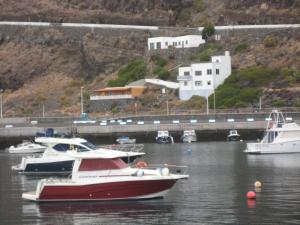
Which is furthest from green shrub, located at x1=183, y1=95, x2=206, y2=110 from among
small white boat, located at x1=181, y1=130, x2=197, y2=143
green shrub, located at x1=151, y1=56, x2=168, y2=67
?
small white boat, located at x1=181, y1=130, x2=197, y2=143

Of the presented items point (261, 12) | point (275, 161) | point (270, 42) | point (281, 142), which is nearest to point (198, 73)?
point (270, 42)

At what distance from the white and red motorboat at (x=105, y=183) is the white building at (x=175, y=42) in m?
88.4

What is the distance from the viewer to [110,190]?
5047 centimetres

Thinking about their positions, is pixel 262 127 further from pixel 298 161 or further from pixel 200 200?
pixel 200 200

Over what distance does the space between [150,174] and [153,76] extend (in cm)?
8395

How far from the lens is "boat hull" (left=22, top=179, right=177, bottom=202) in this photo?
50.3 m

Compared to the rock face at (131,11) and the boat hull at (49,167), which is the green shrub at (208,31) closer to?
A: the rock face at (131,11)

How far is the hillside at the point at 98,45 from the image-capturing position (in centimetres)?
13275

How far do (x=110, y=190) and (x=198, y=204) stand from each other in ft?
13.6

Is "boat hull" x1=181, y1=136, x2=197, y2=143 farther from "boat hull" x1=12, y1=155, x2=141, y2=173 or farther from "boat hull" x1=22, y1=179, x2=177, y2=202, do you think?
"boat hull" x1=22, y1=179, x2=177, y2=202

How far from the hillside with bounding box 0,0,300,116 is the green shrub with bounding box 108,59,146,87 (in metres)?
0.92

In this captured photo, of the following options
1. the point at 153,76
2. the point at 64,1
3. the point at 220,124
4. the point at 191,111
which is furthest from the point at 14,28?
the point at 220,124

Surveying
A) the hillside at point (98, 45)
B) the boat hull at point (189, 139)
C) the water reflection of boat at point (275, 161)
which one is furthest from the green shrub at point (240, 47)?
the water reflection of boat at point (275, 161)

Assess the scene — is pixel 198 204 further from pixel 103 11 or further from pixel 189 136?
pixel 103 11
